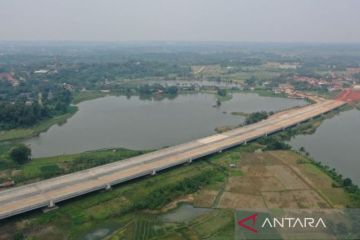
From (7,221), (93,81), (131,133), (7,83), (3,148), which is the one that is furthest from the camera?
(93,81)

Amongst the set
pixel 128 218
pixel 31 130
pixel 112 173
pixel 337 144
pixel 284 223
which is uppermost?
pixel 284 223

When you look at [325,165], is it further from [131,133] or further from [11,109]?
[11,109]

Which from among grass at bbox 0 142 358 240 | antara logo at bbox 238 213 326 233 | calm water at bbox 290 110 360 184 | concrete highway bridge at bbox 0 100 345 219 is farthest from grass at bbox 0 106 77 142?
antara logo at bbox 238 213 326 233

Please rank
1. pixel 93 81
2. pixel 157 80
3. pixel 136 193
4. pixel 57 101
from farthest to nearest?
pixel 157 80
pixel 93 81
pixel 57 101
pixel 136 193

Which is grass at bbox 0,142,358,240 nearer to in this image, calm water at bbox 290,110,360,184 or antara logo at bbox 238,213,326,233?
calm water at bbox 290,110,360,184

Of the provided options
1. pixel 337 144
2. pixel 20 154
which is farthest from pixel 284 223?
pixel 337 144

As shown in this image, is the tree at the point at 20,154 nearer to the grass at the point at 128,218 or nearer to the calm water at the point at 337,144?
the grass at the point at 128,218

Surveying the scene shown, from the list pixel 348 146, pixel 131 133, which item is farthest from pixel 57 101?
pixel 348 146

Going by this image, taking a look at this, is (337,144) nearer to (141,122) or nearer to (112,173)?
(141,122)
